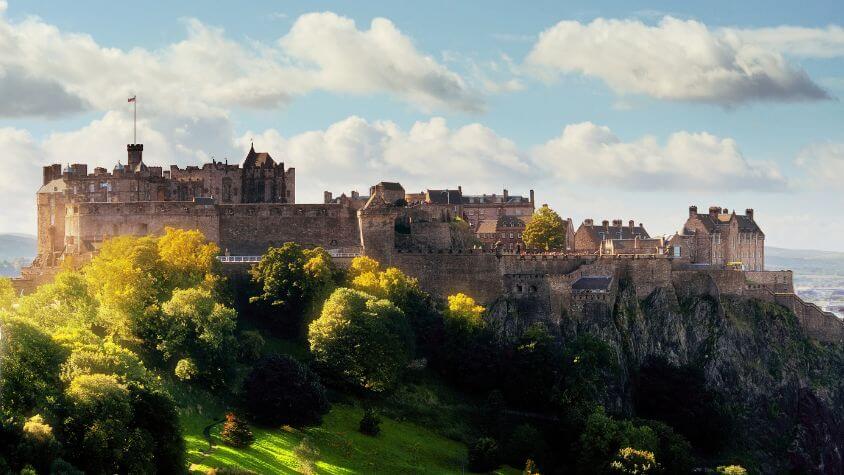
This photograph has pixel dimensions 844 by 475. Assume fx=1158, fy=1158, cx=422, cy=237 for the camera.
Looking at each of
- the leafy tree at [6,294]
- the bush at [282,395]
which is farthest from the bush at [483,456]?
the leafy tree at [6,294]

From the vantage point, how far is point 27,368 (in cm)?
4641

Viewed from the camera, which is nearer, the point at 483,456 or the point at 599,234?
the point at 483,456

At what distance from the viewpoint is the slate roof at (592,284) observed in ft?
279

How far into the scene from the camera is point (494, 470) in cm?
6525

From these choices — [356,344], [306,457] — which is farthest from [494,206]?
[306,457]

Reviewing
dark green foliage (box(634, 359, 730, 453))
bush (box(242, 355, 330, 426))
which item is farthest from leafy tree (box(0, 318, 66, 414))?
dark green foliage (box(634, 359, 730, 453))

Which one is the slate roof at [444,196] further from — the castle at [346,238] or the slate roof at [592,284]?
the slate roof at [592,284]

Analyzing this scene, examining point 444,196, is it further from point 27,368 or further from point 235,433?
point 27,368

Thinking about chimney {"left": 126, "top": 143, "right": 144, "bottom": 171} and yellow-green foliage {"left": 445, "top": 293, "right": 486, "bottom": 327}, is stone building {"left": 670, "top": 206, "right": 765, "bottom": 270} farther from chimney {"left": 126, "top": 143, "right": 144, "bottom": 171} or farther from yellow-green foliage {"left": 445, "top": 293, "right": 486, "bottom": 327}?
chimney {"left": 126, "top": 143, "right": 144, "bottom": 171}

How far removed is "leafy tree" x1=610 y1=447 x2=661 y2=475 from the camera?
65.1m

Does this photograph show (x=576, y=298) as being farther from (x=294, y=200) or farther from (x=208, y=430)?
(x=208, y=430)

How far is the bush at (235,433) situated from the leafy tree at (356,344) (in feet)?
45.6

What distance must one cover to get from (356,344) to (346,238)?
61.0 ft

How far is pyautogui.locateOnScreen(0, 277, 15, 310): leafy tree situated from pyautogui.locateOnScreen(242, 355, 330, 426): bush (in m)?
14.6
